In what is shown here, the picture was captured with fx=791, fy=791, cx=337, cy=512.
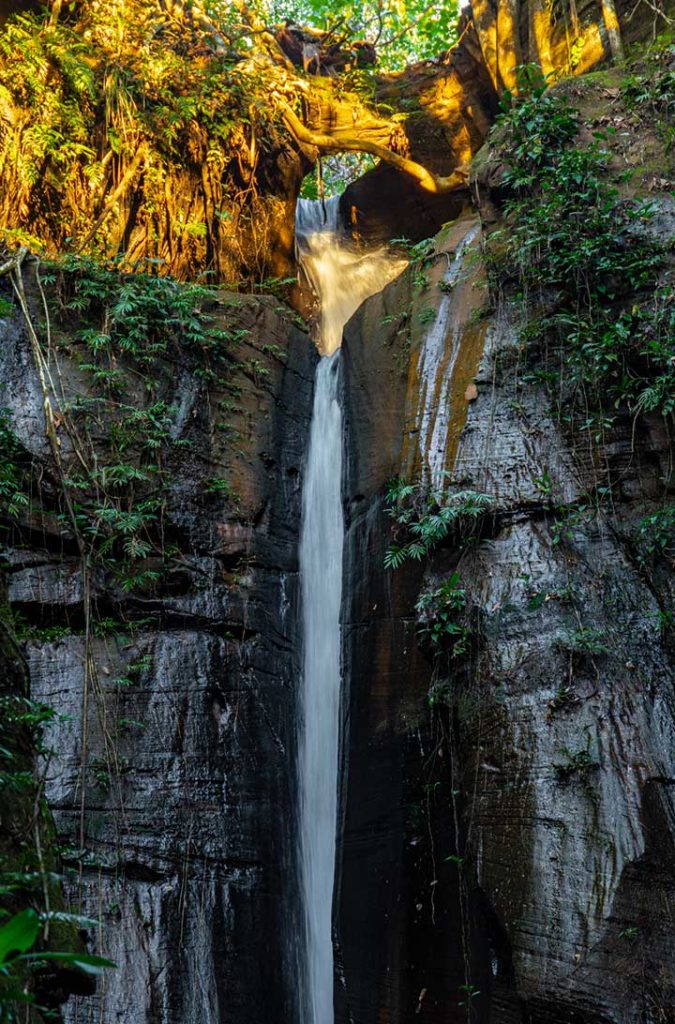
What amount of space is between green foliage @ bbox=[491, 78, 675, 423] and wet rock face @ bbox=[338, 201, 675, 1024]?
12.2 inches

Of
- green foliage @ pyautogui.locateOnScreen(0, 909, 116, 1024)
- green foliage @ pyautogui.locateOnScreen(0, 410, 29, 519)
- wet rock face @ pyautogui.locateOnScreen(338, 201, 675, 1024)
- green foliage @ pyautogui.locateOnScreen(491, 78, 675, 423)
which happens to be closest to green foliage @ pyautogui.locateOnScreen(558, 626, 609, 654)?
wet rock face @ pyautogui.locateOnScreen(338, 201, 675, 1024)

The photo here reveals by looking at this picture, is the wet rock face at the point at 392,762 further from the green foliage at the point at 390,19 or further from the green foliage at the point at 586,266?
the green foliage at the point at 390,19

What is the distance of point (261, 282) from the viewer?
411 inches

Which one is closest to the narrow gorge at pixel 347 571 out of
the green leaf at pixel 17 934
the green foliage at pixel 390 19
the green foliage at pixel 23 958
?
the green foliage at pixel 23 958

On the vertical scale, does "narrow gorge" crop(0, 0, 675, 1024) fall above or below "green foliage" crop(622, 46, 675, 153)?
below

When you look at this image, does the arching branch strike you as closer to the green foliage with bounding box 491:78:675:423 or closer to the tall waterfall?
the green foliage with bounding box 491:78:675:423

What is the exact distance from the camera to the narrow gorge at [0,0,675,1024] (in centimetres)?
519

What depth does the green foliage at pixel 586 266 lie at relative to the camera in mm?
6469

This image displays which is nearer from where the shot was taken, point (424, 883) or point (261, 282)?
point (424, 883)

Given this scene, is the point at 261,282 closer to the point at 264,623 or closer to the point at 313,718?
the point at 264,623

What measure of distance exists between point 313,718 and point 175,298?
14.8 ft

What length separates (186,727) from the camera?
6523 millimetres

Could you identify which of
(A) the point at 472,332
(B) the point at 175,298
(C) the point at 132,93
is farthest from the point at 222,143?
(A) the point at 472,332

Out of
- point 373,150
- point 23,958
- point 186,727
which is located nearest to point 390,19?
point 373,150
